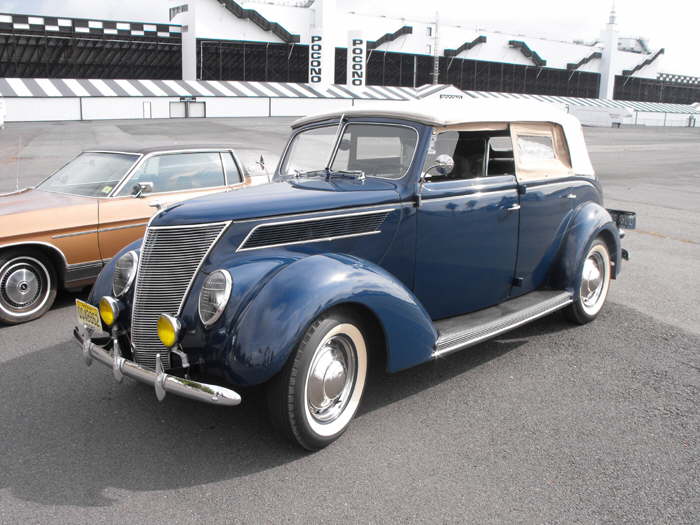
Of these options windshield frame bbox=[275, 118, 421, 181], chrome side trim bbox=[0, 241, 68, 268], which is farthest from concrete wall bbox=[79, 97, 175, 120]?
windshield frame bbox=[275, 118, 421, 181]

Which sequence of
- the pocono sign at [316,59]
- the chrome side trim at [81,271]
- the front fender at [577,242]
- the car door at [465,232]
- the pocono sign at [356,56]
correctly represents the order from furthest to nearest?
the pocono sign at [356,56], the pocono sign at [316,59], the chrome side trim at [81,271], the front fender at [577,242], the car door at [465,232]

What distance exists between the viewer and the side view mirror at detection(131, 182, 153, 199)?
596 cm

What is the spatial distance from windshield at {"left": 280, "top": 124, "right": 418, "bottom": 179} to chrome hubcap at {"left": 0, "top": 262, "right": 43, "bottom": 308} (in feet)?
8.62

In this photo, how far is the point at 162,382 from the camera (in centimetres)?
305

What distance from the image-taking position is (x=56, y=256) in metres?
5.67

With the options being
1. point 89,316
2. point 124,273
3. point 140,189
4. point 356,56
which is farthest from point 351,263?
point 356,56

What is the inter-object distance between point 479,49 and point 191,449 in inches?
2396

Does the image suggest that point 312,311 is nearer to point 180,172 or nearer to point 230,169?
point 180,172

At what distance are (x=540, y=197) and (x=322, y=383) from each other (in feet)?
8.20

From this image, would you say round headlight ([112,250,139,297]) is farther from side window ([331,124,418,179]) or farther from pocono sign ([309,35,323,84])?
pocono sign ([309,35,323,84])

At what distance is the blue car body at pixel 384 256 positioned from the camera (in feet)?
10.2

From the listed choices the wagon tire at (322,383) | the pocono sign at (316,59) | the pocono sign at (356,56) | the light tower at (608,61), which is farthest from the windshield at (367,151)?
the light tower at (608,61)

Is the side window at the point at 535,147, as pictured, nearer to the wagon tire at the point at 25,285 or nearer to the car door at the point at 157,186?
the car door at the point at 157,186

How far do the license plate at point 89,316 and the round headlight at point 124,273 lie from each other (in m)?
0.19
